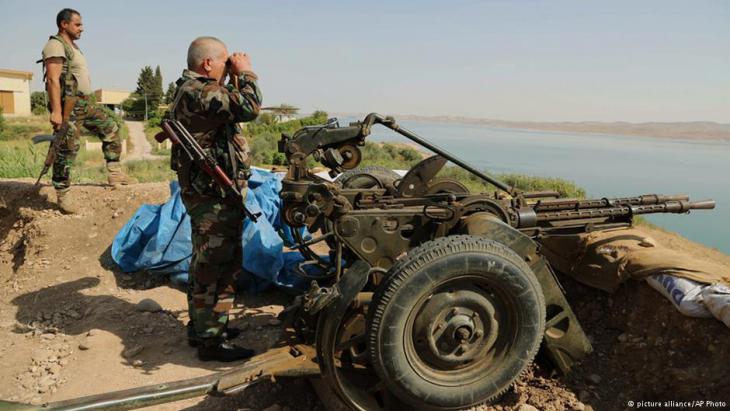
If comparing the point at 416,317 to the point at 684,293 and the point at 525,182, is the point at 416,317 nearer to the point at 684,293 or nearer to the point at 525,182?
the point at 684,293

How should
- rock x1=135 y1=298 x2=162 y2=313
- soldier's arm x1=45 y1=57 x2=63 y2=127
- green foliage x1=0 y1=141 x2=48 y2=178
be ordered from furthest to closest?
green foliage x1=0 y1=141 x2=48 y2=178, soldier's arm x1=45 y1=57 x2=63 y2=127, rock x1=135 y1=298 x2=162 y2=313

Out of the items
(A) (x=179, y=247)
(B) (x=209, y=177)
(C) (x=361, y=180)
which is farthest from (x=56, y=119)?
(C) (x=361, y=180)

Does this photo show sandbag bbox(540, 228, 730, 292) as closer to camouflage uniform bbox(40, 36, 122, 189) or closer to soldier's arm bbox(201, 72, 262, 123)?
Answer: soldier's arm bbox(201, 72, 262, 123)

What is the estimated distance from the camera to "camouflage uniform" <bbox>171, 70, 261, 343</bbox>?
3465 mm

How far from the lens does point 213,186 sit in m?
3.67

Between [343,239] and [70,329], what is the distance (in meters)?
2.87

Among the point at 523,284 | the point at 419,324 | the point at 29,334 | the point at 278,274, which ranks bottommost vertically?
the point at 29,334

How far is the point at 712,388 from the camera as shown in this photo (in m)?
3.08

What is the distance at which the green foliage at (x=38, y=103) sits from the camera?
4391 cm

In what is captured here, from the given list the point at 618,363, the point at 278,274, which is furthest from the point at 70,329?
the point at 618,363

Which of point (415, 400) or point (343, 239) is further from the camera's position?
point (343, 239)

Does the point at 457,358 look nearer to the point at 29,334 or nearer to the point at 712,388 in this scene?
the point at 712,388

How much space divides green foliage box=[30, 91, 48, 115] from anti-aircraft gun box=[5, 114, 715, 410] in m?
46.5

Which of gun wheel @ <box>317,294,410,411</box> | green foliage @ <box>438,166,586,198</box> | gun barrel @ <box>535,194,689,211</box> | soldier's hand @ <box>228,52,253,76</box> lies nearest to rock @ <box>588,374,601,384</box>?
gun barrel @ <box>535,194,689,211</box>
